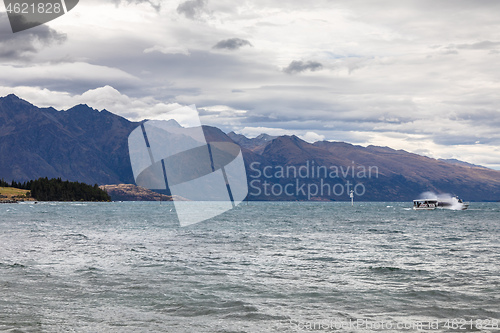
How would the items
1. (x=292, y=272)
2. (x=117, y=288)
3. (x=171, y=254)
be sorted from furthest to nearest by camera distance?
1. (x=171, y=254)
2. (x=292, y=272)
3. (x=117, y=288)

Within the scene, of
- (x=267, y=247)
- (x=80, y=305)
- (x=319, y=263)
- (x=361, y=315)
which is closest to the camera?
(x=361, y=315)

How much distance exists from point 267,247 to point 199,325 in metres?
33.7

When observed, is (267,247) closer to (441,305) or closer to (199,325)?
(441,305)

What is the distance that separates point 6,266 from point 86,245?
1781cm

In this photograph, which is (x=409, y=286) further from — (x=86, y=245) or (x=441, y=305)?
(x=86, y=245)

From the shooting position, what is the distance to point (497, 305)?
23.2 meters

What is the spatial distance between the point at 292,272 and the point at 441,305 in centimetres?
1255

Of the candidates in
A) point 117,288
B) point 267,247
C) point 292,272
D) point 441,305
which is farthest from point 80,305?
point 267,247

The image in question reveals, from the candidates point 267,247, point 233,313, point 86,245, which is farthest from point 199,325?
point 86,245

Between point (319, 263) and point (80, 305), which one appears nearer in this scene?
point (80, 305)

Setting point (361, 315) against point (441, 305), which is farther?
point (441, 305)

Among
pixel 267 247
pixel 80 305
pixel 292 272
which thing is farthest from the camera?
pixel 267 247

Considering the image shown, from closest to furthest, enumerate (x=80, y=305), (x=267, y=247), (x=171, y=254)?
(x=80, y=305)
(x=171, y=254)
(x=267, y=247)

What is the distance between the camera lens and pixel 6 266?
Answer: 1403 inches
